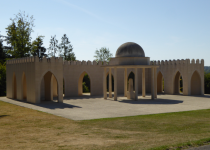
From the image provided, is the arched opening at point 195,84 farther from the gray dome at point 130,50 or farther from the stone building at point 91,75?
the gray dome at point 130,50

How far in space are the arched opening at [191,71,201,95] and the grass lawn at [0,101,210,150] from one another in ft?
61.5

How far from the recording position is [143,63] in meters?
28.5

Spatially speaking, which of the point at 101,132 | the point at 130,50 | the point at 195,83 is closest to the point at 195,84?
the point at 195,83

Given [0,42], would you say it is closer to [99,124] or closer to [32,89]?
[32,89]

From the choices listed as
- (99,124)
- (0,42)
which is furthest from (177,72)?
(0,42)

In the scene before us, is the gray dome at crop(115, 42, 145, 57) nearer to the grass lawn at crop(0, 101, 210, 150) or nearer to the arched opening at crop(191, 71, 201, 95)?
Result: the arched opening at crop(191, 71, 201, 95)

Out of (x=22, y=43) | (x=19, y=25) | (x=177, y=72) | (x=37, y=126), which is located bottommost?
(x=37, y=126)

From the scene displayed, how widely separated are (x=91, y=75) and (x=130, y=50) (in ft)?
26.6

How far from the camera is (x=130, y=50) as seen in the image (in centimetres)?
2855

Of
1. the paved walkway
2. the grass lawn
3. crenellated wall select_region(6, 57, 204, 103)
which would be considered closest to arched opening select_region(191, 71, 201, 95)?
crenellated wall select_region(6, 57, 204, 103)

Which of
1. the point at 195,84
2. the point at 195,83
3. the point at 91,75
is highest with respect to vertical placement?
the point at 91,75

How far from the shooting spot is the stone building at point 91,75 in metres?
25.2

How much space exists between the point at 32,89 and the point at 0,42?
40.0 meters

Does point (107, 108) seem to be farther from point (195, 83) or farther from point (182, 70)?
point (195, 83)
